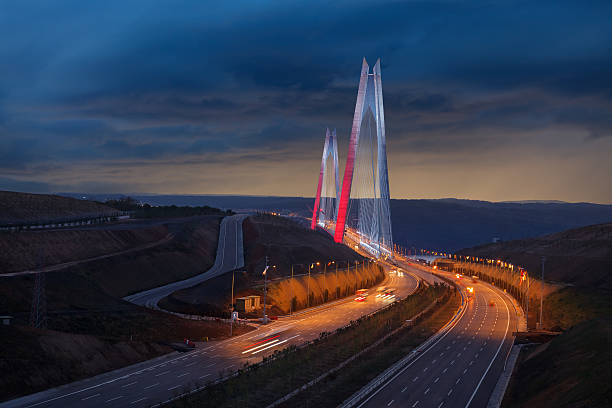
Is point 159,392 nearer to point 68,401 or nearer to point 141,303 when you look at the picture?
point 68,401

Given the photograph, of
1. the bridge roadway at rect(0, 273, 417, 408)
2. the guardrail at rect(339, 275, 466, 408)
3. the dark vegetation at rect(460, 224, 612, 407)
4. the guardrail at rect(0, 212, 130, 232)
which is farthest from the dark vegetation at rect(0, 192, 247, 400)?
the dark vegetation at rect(460, 224, 612, 407)

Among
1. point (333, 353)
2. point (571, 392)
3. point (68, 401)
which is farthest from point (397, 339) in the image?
point (68, 401)

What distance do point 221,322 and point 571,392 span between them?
3108 centimetres

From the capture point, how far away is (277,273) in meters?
73.9

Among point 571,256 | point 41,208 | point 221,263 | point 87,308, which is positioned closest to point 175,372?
point 87,308

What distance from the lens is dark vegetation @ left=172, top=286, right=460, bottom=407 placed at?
27.7 metres

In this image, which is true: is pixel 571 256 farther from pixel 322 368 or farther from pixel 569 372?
pixel 322 368

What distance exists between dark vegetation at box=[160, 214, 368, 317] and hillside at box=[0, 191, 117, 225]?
32651 millimetres

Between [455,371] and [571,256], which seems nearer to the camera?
[455,371]

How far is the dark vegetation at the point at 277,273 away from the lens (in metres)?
56.0

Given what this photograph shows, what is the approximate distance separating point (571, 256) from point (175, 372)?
3063 inches

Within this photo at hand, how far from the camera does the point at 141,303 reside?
2072 inches

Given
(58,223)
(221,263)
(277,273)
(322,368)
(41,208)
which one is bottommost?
(322,368)

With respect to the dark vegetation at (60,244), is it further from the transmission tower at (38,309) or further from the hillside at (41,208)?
the hillside at (41,208)
